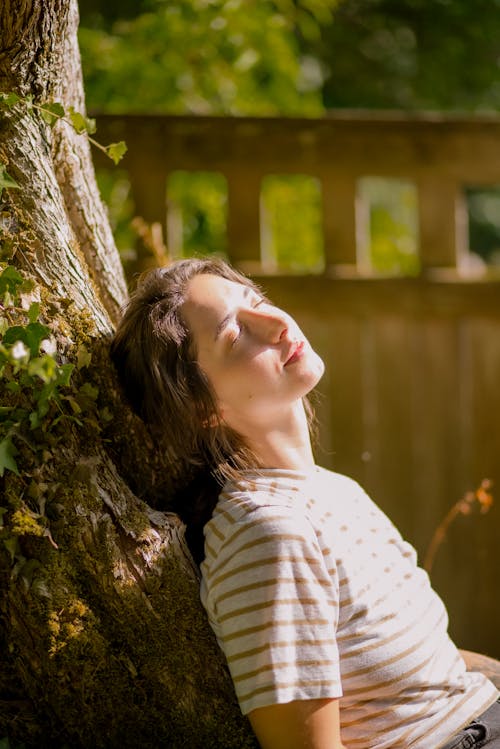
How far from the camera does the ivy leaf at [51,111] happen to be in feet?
5.86

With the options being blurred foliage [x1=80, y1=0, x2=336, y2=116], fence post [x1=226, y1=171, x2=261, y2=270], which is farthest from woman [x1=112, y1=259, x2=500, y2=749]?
blurred foliage [x1=80, y1=0, x2=336, y2=116]

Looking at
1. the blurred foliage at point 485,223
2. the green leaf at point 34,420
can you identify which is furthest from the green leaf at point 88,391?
the blurred foliage at point 485,223

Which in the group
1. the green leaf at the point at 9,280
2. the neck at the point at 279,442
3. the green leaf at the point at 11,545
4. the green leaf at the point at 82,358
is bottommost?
the green leaf at the point at 11,545

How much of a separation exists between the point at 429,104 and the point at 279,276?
218 inches

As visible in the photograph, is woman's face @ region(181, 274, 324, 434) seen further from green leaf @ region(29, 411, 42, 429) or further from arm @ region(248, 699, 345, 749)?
arm @ region(248, 699, 345, 749)

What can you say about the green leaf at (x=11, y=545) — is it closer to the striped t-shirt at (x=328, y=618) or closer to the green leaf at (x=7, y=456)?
the green leaf at (x=7, y=456)

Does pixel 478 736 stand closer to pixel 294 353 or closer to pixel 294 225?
pixel 294 353

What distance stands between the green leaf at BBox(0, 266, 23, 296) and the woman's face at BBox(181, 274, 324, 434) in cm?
35

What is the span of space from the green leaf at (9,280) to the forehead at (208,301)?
0.35 metres

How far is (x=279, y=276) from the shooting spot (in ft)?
10.7

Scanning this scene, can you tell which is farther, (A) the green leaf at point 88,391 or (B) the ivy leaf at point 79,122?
(B) the ivy leaf at point 79,122

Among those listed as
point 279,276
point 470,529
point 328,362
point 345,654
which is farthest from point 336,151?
point 345,654

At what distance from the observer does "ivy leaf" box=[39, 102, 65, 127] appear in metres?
1.79

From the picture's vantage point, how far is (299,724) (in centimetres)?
151
